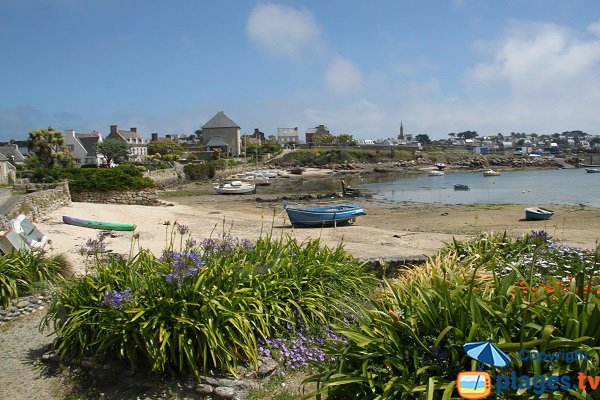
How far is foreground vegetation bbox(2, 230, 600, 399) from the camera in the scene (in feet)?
12.5

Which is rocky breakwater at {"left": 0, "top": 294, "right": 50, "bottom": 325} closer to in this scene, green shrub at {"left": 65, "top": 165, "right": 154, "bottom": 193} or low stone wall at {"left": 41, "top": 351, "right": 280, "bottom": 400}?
low stone wall at {"left": 41, "top": 351, "right": 280, "bottom": 400}

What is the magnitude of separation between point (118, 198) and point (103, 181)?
1490mm

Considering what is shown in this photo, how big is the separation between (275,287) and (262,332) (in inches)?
28.1

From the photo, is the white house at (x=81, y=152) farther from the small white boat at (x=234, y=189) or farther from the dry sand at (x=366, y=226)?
the dry sand at (x=366, y=226)

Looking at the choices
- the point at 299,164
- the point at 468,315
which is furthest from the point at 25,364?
the point at 299,164

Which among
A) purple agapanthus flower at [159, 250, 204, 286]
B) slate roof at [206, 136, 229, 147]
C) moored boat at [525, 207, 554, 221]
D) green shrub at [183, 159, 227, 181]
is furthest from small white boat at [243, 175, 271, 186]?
purple agapanthus flower at [159, 250, 204, 286]

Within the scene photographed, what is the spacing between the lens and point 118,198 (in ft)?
109

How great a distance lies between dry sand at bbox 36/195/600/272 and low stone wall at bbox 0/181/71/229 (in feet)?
1.45

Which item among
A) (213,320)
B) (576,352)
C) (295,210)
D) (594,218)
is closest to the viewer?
(576,352)

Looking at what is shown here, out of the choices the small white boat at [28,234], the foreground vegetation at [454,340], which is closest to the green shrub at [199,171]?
the small white boat at [28,234]

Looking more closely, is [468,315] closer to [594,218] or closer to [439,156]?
[594,218]

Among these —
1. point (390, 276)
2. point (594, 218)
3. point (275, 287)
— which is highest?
point (275, 287)

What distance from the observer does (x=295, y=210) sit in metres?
23.7

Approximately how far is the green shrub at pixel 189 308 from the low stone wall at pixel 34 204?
35.4 feet
